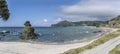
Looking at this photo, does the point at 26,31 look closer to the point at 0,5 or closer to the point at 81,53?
the point at 0,5

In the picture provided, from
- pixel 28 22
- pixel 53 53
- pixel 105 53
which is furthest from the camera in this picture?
pixel 28 22

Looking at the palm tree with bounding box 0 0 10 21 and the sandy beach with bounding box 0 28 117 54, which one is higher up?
the palm tree with bounding box 0 0 10 21

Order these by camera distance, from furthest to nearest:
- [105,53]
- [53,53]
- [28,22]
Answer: [28,22]
[53,53]
[105,53]

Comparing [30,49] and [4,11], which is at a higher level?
[4,11]

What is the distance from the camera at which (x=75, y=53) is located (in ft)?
93.4

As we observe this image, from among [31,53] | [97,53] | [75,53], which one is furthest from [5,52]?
[97,53]

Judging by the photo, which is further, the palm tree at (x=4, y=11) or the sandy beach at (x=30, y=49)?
the sandy beach at (x=30, y=49)

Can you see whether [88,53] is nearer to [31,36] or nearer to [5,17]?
[5,17]

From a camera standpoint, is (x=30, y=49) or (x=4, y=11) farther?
(x=30, y=49)

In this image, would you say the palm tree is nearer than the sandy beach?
Yes

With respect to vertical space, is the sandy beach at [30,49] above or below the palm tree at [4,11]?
below

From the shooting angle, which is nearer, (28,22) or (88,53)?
(88,53)

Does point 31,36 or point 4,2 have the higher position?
point 4,2

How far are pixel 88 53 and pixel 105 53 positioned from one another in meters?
1.75
